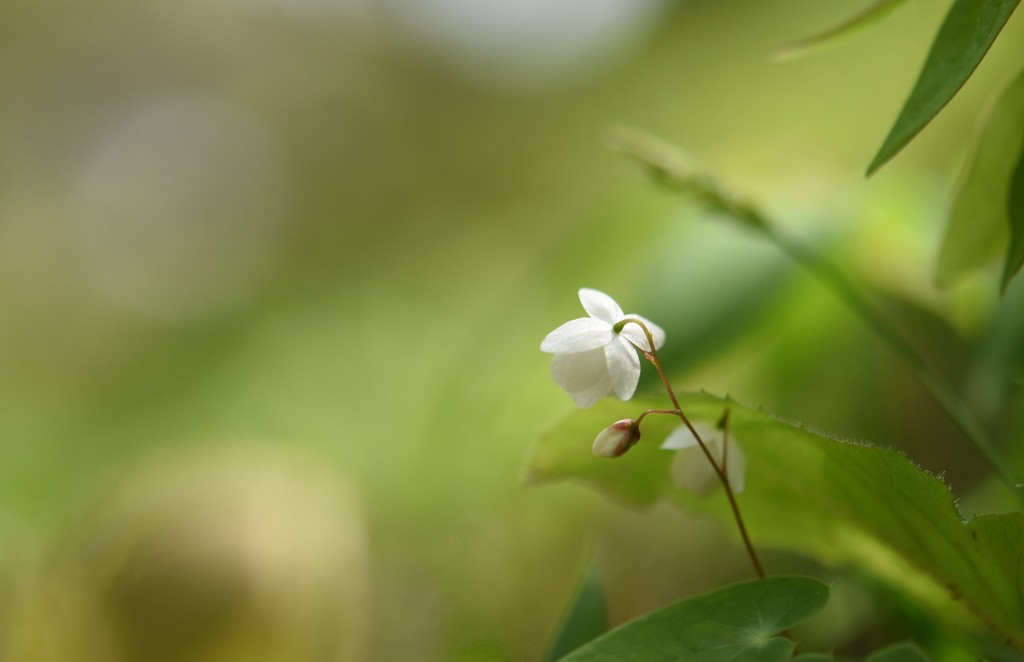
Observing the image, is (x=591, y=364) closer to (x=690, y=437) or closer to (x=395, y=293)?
(x=690, y=437)

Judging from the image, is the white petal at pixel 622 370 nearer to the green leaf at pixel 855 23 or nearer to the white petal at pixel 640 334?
the white petal at pixel 640 334

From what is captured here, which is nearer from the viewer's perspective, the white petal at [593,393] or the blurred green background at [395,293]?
the white petal at [593,393]

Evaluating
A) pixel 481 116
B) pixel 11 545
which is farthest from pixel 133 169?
pixel 11 545

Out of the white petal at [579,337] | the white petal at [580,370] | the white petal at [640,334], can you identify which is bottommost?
the white petal at [580,370]

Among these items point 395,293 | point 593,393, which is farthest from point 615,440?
point 395,293

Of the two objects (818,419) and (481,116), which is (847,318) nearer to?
(818,419)

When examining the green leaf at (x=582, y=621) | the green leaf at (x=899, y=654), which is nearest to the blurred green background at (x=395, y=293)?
the green leaf at (x=582, y=621)
